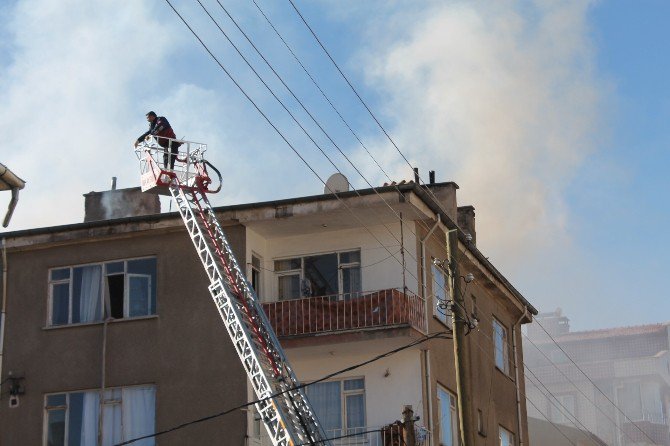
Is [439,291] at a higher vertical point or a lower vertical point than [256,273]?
lower

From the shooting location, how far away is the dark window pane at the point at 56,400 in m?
29.1

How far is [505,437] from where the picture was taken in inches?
1328

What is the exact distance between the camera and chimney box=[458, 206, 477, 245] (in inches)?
1356

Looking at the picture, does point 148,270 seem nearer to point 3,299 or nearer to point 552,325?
point 3,299

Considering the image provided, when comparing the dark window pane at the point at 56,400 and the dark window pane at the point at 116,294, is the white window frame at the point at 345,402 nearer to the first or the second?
the dark window pane at the point at 116,294

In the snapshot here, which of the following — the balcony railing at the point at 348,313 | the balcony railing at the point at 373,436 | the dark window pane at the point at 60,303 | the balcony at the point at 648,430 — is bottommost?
the balcony railing at the point at 373,436

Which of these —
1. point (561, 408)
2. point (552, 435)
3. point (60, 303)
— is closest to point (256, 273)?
point (60, 303)

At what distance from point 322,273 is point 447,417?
4197mm

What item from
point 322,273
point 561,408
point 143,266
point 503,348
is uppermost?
point 561,408

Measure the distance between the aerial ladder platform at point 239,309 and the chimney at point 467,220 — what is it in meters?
8.28

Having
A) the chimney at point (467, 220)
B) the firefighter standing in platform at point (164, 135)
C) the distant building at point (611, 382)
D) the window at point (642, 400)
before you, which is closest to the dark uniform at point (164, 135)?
the firefighter standing in platform at point (164, 135)

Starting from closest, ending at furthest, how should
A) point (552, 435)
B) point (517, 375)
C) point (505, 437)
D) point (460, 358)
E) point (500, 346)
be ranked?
point (460, 358) < point (505, 437) < point (500, 346) < point (517, 375) < point (552, 435)

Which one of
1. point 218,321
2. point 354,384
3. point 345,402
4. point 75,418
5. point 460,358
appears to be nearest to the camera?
point 460,358

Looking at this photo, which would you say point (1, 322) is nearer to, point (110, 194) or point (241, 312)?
point (110, 194)
